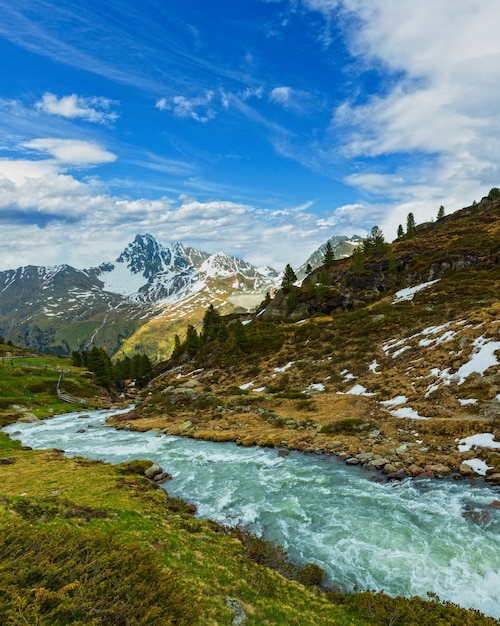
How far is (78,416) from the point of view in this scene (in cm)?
6334

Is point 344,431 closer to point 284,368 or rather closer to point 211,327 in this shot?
point 284,368

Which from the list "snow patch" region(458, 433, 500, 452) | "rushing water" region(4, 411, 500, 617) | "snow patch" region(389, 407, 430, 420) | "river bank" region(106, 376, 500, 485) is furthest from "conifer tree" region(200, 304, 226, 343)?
"snow patch" region(458, 433, 500, 452)

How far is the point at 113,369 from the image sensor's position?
110m

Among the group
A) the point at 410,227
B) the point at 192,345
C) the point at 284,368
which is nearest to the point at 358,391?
the point at 284,368

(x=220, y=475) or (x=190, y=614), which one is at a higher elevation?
(x=190, y=614)

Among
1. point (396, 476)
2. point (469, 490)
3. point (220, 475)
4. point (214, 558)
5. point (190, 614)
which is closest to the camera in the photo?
point (190, 614)

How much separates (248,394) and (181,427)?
47.5 ft

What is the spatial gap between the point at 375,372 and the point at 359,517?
31.0 metres

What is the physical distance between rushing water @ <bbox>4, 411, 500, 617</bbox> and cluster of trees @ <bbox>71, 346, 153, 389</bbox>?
70192mm

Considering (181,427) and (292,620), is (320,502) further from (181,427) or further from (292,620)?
(181,427)

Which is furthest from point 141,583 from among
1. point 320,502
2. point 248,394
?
point 248,394

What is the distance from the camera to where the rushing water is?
15062 mm

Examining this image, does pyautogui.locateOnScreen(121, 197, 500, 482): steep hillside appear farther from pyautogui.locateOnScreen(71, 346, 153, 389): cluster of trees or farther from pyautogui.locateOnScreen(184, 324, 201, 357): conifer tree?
pyautogui.locateOnScreen(71, 346, 153, 389): cluster of trees

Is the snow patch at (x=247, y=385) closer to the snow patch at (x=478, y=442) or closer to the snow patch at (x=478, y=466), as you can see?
the snow patch at (x=478, y=442)
